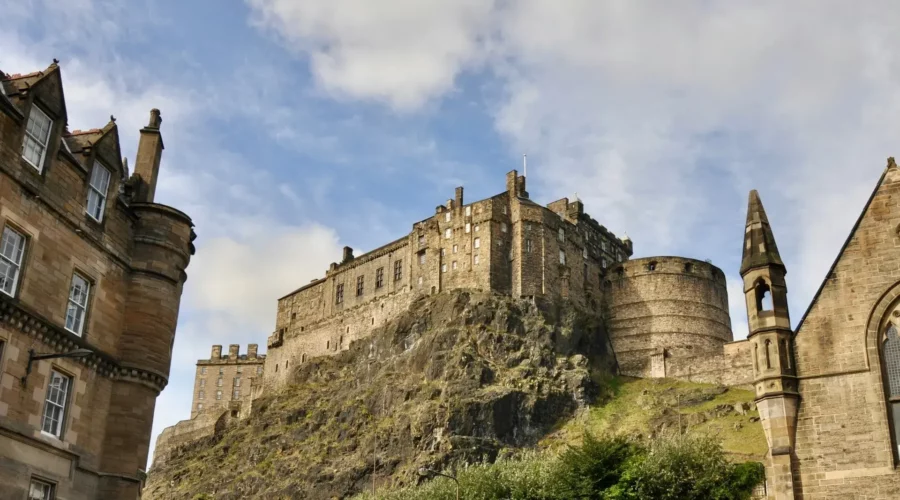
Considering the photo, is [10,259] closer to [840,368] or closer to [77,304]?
[77,304]

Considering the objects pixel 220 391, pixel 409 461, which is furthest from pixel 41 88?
pixel 220 391

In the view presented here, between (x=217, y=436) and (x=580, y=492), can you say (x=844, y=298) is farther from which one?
(x=217, y=436)

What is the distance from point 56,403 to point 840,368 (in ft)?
63.0

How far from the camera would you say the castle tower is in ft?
75.9

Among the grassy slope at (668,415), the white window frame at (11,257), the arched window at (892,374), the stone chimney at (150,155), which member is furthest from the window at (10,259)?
the grassy slope at (668,415)

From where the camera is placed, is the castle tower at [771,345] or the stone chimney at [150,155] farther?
the stone chimney at [150,155]

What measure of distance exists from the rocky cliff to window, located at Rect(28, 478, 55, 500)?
126 feet

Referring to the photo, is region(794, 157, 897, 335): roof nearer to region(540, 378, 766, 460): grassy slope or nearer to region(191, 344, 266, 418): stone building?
region(540, 378, 766, 460): grassy slope

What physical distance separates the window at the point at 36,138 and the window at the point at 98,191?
5.98ft

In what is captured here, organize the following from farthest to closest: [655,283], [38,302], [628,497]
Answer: [655,283] → [628,497] → [38,302]

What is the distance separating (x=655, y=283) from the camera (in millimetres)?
78375

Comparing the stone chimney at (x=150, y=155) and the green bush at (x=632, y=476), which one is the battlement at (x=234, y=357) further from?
the stone chimney at (x=150, y=155)

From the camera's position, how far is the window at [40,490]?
20109 mm

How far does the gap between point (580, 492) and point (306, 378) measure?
49511 mm
